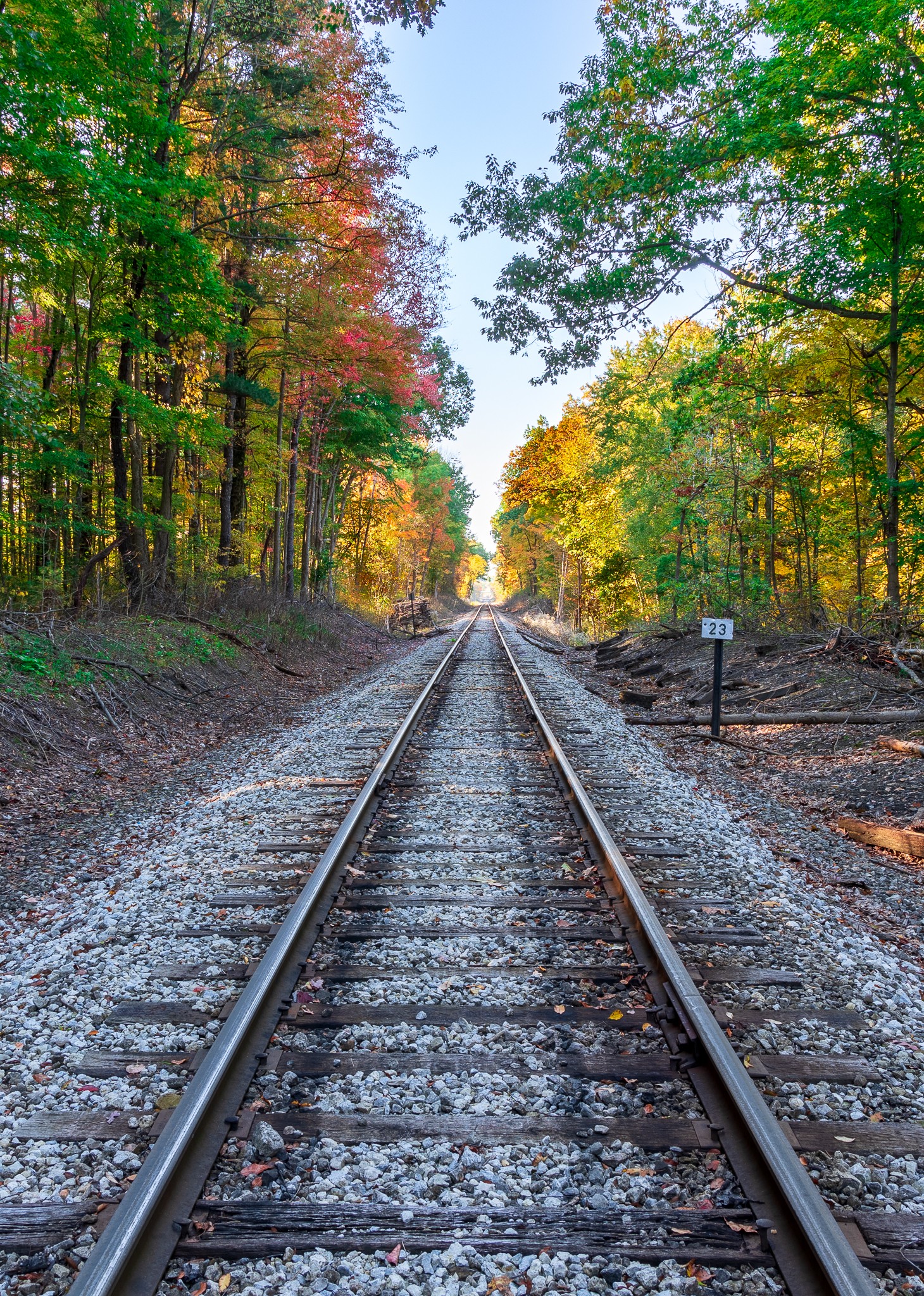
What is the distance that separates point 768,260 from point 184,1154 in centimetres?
1221

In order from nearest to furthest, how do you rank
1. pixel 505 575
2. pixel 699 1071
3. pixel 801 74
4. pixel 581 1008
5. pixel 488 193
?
pixel 699 1071 < pixel 581 1008 < pixel 801 74 < pixel 488 193 < pixel 505 575

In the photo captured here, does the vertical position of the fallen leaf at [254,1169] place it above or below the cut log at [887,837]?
below

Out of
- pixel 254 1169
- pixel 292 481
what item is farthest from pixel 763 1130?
pixel 292 481

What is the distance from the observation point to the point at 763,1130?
2199 mm

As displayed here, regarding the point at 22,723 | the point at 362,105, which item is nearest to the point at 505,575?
the point at 362,105

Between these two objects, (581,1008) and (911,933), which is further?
(911,933)

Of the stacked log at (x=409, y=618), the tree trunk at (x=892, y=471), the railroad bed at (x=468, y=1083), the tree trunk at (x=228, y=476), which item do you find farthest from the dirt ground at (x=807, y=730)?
the stacked log at (x=409, y=618)

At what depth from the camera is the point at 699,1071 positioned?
8.46 ft

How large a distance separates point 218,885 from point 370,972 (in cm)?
151

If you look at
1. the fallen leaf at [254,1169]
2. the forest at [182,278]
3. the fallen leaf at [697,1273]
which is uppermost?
the forest at [182,278]

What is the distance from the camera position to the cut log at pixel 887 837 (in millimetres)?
5070

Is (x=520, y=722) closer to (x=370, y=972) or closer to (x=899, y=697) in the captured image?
(x=899, y=697)

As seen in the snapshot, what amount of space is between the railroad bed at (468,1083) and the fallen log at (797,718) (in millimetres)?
3883

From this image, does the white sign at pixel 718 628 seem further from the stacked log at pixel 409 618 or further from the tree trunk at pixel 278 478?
the stacked log at pixel 409 618
